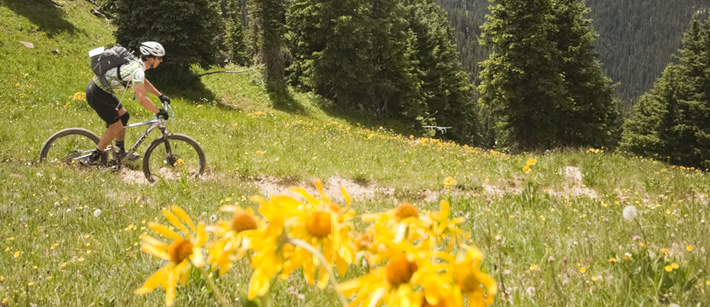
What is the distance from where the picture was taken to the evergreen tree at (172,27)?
20297 millimetres

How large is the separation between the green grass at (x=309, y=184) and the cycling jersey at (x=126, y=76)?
1767 mm

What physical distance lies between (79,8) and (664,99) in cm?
4574

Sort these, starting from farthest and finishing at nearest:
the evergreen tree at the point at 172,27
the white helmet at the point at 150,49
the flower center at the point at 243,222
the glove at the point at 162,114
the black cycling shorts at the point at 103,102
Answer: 1. the evergreen tree at the point at 172,27
2. the glove at the point at 162,114
3. the black cycling shorts at the point at 103,102
4. the white helmet at the point at 150,49
5. the flower center at the point at 243,222

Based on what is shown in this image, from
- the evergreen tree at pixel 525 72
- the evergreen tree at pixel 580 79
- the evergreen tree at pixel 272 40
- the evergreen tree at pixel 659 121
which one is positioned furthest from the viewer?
the evergreen tree at pixel 659 121

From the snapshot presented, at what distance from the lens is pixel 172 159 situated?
906cm

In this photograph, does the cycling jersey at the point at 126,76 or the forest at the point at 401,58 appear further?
the forest at the point at 401,58

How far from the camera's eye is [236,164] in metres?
10.5

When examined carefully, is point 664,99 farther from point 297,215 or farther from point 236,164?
point 297,215

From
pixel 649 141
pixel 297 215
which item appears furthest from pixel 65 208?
pixel 649 141

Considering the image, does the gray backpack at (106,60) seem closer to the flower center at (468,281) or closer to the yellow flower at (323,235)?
the yellow flower at (323,235)

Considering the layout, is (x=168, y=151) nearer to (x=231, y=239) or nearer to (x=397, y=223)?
(x=231, y=239)

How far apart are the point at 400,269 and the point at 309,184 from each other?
8959mm

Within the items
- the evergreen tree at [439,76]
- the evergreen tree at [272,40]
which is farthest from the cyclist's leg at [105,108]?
the evergreen tree at [439,76]

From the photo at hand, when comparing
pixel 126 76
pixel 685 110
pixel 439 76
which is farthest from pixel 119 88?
pixel 685 110
